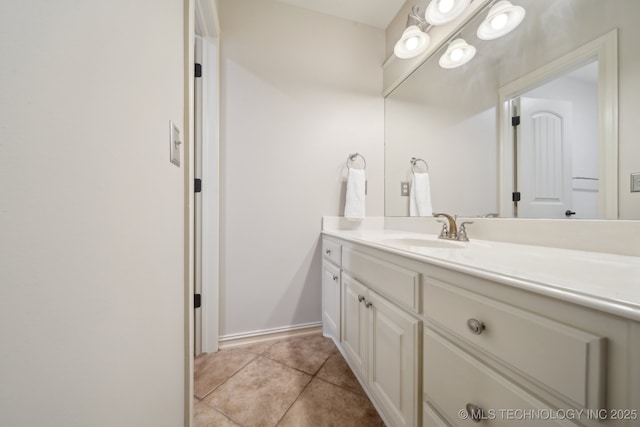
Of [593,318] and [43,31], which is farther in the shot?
[593,318]

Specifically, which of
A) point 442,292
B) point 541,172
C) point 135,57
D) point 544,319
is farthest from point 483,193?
point 135,57

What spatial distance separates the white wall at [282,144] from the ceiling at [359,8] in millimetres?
43

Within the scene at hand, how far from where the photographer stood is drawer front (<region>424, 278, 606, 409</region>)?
34 cm

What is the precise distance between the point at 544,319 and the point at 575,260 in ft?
1.27

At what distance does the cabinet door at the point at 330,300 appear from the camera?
129 centimetres

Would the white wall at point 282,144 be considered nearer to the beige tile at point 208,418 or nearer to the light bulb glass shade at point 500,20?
the beige tile at point 208,418

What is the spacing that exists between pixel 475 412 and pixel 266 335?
1282 mm

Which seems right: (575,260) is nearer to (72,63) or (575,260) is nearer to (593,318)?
(593,318)

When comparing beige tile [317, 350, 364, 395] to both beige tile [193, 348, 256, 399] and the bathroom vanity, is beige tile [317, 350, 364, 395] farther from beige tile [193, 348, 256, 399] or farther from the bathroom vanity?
beige tile [193, 348, 256, 399]

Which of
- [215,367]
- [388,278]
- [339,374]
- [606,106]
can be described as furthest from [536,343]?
[215,367]

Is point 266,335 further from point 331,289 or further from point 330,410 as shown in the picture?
point 330,410

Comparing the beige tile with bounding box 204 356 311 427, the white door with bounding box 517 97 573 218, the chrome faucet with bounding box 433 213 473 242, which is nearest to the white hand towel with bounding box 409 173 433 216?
the chrome faucet with bounding box 433 213 473 242

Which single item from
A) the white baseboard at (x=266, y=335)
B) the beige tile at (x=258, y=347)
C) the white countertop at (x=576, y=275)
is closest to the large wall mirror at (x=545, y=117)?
the white countertop at (x=576, y=275)

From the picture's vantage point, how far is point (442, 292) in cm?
59
